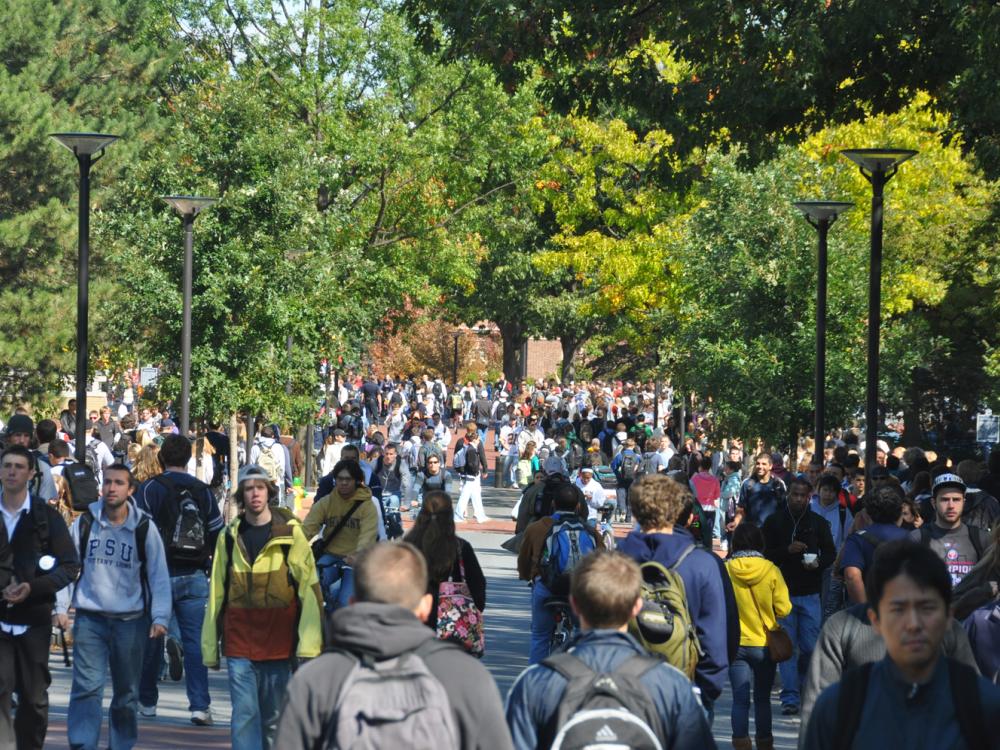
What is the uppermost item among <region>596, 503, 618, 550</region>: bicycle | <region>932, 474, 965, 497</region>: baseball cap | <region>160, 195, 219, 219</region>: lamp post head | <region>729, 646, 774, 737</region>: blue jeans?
<region>160, 195, 219, 219</region>: lamp post head

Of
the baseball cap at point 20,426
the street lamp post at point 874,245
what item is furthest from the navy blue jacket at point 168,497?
the street lamp post at point 874,245

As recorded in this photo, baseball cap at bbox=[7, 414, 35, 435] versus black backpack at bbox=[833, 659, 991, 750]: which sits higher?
baseball cap at bbox=[7, 414, 35, 435]

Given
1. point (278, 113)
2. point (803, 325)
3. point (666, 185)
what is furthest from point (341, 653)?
point (278, 113)

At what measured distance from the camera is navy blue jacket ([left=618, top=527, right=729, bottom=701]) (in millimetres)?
7215

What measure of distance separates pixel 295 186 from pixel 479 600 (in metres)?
16.9

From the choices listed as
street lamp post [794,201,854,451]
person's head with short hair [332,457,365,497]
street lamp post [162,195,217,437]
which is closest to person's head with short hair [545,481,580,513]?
person's head with short hair [332,457,365,497]

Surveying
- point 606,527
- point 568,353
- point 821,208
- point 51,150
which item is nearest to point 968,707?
point 606,527

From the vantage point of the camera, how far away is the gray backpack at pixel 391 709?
425 centimetres

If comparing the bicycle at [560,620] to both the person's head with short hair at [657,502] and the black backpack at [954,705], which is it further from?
the black backpack at [954,705]

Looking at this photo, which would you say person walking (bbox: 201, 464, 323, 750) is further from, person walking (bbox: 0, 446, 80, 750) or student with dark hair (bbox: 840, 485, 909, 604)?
student with dark hair (bbox: 840, 485, 909, 604)

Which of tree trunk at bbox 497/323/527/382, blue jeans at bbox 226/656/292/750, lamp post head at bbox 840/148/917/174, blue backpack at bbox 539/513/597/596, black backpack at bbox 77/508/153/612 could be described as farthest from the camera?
tree trunk at bbox 497/323/527/382

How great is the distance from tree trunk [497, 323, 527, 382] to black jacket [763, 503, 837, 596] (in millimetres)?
52474

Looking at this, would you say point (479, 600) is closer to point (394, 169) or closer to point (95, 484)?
point (95, 484)

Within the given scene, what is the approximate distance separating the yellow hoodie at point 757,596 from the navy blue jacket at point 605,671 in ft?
16.3
